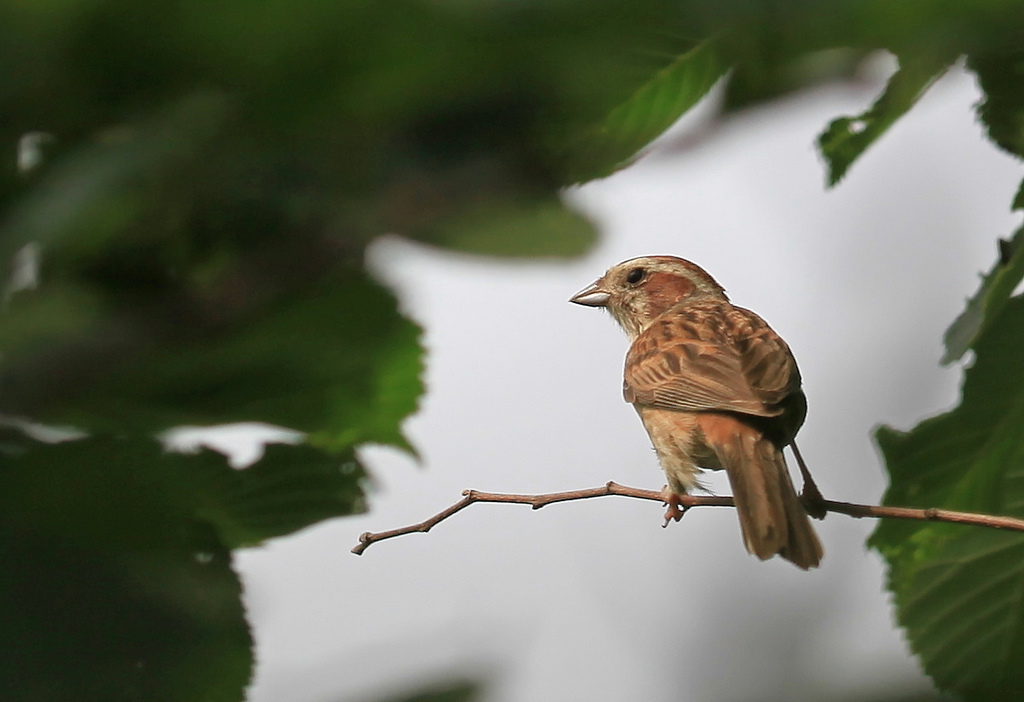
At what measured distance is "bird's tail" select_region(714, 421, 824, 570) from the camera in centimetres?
238

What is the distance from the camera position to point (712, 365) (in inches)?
129

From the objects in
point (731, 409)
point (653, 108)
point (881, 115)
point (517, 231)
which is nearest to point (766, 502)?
point (731, 409)

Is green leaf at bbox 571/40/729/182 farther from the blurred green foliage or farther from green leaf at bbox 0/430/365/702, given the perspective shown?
green leaf at bbox 0/430/365/702

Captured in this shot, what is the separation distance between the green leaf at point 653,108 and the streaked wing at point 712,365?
1.18 m

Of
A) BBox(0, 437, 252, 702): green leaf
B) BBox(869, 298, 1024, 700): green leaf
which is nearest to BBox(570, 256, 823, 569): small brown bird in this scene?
BBox(869, 298, 1024, 700): green leaf

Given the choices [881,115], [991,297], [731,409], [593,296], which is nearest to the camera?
[991,297]

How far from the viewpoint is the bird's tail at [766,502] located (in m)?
2.38

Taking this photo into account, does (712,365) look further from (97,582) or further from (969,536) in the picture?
(97,582)

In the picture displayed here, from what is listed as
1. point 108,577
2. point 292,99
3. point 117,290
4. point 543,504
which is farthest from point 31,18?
point 543,504

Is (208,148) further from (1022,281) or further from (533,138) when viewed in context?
(1022,281)

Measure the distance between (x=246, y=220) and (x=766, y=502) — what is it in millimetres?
1359

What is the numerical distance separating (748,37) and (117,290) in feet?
4.38

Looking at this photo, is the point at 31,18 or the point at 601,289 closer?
the point at 31,18

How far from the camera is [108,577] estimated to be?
1639 mm
